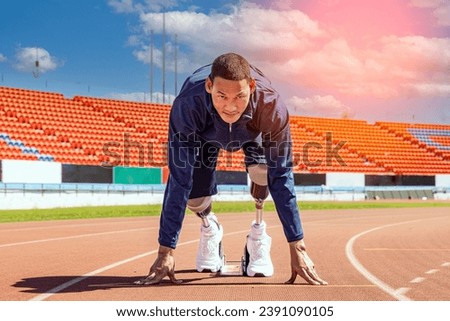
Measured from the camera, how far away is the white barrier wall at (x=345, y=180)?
138ft

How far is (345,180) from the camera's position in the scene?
141 ft

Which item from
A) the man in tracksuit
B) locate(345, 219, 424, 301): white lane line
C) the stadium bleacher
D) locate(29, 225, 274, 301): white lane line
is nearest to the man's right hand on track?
the man in tracksuit

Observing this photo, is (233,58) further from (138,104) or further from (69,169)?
(138,104)

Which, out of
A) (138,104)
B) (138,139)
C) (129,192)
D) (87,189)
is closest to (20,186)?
(87,189)

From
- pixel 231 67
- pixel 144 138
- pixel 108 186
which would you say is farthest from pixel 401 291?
pixel 144 138

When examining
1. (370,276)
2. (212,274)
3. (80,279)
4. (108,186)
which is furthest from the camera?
(108,186)

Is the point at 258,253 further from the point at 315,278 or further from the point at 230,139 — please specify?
the point at 230,139

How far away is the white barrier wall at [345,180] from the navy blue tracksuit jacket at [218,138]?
119ft

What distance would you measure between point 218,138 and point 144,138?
109 feet

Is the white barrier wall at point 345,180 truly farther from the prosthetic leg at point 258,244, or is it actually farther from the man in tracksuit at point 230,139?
the man in tracksuit at point 230,139

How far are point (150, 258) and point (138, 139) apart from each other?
2952 cm

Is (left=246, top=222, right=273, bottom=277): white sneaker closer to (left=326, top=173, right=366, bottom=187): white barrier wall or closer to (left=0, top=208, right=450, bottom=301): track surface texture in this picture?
(left=0, top=208, right=450, bottom=301): track surface texture
